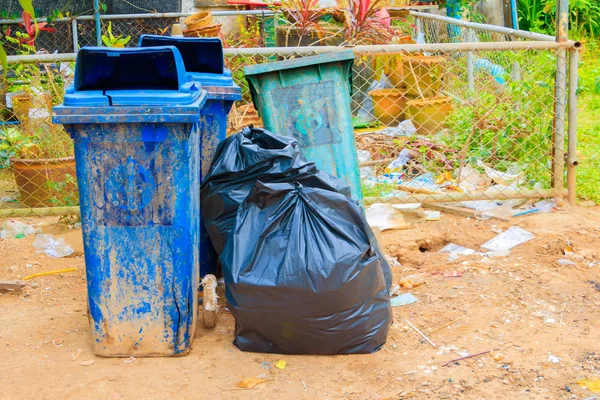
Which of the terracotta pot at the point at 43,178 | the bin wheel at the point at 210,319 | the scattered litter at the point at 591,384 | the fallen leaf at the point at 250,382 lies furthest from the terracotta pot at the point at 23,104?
the scattered litter at the point at 591,384

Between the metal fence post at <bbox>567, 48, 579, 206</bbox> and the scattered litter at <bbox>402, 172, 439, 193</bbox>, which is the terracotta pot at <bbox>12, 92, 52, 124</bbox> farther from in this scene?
the metal fence post at <bbox>567, 48, 579, 206</bbox>

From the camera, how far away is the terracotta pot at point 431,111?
23.4ft

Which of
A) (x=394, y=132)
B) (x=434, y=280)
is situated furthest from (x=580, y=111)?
(x=434, y=280)

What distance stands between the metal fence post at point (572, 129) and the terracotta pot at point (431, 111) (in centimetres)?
216

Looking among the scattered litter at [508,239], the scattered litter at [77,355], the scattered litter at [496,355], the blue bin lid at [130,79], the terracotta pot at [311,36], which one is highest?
the terracotta pot at [311,36]

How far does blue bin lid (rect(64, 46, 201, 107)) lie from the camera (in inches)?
112

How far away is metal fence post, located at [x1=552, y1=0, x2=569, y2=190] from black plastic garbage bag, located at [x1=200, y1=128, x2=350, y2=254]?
2353mm

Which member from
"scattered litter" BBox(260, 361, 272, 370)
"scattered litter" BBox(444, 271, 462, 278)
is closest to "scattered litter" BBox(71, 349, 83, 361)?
"scattered litter" BBox(260, 361, 272, 370)

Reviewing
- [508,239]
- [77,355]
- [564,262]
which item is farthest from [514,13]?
[77,355]

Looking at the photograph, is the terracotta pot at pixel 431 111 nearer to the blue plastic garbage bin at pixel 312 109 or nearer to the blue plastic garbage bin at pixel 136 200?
the blue plastic garbage bin at pixel 312 109

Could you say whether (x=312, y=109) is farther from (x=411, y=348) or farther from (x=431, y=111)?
(x=431, y=111)

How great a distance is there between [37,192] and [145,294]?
277 cm

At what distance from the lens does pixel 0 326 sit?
11.4ft

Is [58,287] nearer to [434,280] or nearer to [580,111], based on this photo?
[434,280]
